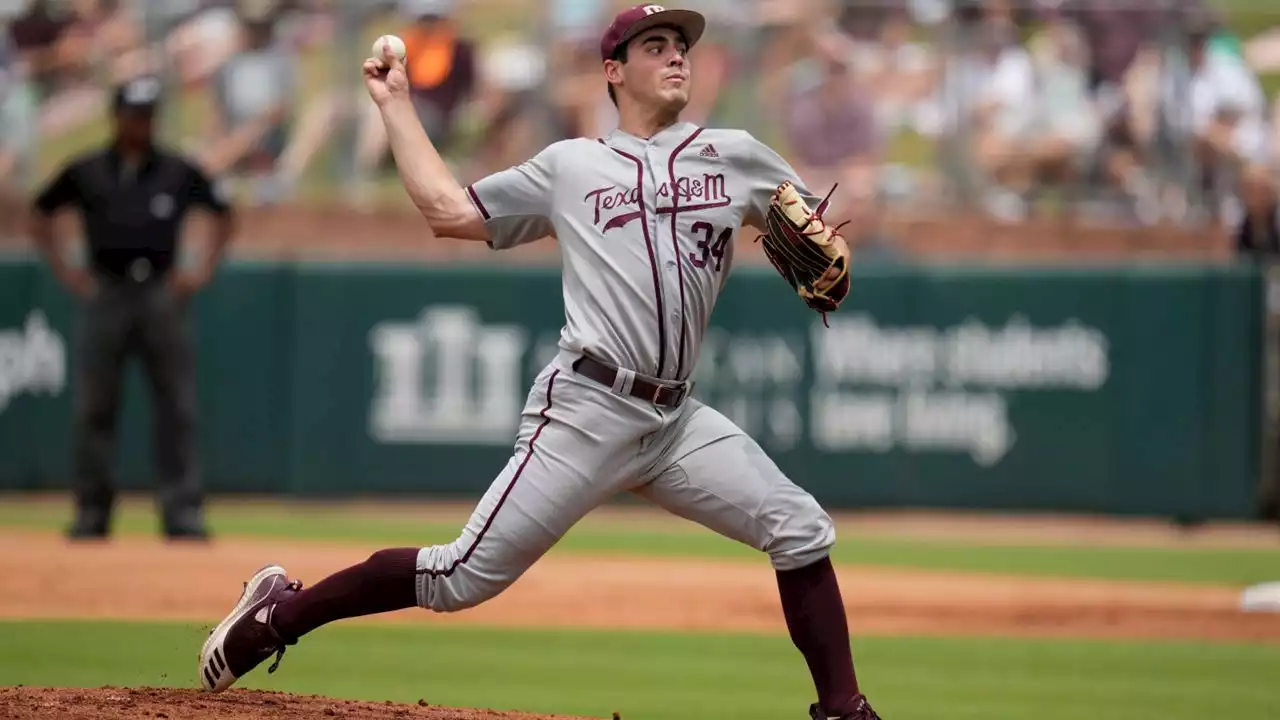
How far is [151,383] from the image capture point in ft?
35.4

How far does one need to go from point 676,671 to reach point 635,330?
241 centimetres

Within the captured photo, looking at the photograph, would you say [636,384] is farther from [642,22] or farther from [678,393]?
[642,22]

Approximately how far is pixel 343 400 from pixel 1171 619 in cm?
659

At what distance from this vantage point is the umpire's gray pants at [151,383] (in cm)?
1068

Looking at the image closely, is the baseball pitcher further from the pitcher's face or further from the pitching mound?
the pitching mound

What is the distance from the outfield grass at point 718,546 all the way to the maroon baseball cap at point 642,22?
631cm

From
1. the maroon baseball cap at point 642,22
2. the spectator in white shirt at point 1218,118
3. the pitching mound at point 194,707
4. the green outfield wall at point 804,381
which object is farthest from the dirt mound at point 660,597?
the spectator in white shirt at point 1218,118

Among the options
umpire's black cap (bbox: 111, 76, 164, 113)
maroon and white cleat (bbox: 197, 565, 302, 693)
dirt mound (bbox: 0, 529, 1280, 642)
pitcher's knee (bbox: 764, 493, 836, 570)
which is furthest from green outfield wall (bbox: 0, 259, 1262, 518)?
pitcher's knee (bbox: 764, 493, 836, 570)

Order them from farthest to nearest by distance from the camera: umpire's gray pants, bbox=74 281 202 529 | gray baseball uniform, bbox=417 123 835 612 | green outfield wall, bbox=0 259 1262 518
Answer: green outfield wall, bbox=0 259 1262 518 → umpire's gray pants, bbox=74 281 202 529 → gray baseball uniform, bbox=417 123 835 612

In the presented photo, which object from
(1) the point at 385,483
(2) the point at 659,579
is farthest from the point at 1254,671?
(1) the point at 385,483

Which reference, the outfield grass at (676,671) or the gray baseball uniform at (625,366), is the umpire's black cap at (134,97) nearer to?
the outfield grass at (676,671)

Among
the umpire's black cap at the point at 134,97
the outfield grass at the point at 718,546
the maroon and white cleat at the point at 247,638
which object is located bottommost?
the outfield grass at the point at 718,546

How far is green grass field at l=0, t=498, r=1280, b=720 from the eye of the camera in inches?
242

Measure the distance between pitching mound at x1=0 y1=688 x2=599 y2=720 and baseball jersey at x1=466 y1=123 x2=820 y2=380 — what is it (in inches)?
45.5
